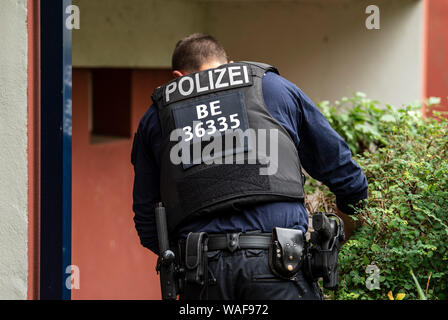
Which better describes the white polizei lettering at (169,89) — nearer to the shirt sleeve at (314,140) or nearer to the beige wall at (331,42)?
the shirt sleeve at (314,140)

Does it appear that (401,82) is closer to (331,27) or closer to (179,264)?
(331,27)

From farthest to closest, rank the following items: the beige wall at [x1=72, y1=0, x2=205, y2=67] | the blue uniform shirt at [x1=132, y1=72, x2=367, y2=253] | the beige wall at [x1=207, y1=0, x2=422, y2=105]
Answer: the beige wall at [x1=207, y1=0, x2=422, y2=105]
the beige wall at [x1=72, y1=0, x2=205, y2=67]
the blue uniform shirt at [x1=132, y1=72, x2=367, y2=253]

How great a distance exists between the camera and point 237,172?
253 centimetres

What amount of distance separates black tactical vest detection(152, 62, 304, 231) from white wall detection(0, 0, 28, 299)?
0.57 m

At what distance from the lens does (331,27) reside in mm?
6188

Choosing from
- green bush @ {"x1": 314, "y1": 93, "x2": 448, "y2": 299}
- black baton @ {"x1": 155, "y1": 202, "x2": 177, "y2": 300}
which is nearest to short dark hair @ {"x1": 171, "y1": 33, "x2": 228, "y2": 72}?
black baton @ {"x1": 155, "y1": 202, "x2": 177, "y2": 300}

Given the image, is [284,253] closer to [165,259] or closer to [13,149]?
[165,259]

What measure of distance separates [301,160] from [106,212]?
3.65 meters

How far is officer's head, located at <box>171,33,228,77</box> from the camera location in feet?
9.29

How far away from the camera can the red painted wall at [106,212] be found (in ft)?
18.9

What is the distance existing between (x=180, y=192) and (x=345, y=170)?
28.6 inches

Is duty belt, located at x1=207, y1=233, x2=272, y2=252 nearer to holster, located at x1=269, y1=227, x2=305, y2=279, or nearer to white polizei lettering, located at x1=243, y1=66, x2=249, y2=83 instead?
holster, located at x1=269, y1=227, x2=305, y2=279

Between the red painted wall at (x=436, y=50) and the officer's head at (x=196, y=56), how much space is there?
363 centimetres
